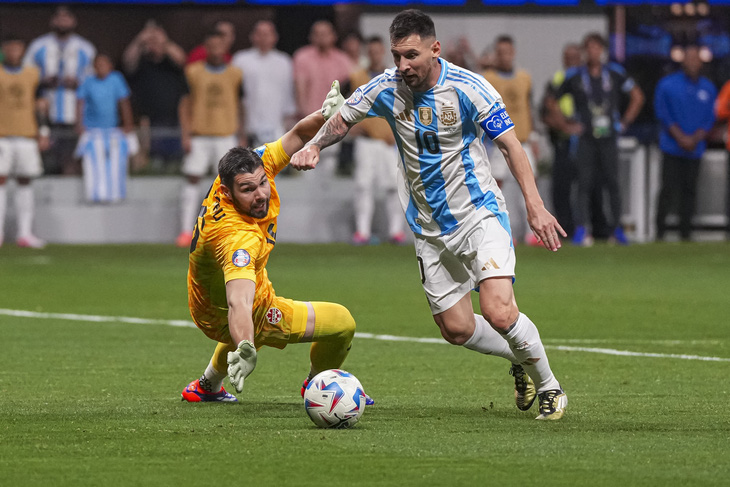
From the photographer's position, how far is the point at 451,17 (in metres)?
19.7

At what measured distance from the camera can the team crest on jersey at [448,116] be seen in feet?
22.0

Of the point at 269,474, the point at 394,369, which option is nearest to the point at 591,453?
the point at 269,474

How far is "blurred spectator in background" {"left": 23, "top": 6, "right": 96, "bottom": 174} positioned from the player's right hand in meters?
12.2

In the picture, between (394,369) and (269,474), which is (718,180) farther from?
(269,474)

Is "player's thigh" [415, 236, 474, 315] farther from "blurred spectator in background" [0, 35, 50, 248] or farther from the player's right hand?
"blurred spectator in background" [0, 35, 50, 248]

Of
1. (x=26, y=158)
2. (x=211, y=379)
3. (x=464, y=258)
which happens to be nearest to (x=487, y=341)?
(x=464, y=258)

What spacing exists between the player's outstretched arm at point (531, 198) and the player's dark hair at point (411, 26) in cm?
61

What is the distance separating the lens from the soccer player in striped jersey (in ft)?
21.3

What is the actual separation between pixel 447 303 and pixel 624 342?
292 centimetres

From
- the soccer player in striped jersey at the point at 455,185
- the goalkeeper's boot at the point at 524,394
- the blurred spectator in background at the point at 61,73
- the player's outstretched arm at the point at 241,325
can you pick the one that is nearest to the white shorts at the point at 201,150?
the blurred spectator in background at the point at 61,73

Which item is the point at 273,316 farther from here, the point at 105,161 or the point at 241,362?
the point at 105,161

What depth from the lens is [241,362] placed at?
5.93 meters

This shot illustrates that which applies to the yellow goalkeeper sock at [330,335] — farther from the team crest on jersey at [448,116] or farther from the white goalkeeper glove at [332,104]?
the team crest on jersey at [448,116]

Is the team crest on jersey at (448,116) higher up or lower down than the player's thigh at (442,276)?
higher up
